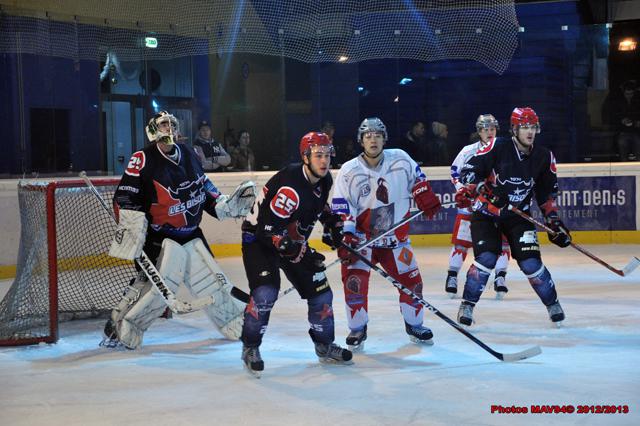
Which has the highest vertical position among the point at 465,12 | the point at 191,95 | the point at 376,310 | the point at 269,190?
the point at 465,12

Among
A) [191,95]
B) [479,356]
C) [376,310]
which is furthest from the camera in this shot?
[191,95]

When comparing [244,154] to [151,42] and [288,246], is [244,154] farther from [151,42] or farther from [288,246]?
[288,246]

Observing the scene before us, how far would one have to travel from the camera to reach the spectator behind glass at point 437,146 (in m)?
9.38

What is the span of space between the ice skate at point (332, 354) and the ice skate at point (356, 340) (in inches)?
13.1

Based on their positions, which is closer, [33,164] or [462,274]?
[462,274]

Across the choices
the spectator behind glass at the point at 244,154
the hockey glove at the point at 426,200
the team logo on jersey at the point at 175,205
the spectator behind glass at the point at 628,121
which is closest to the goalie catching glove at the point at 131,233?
the team logo on jersey at the point at 175,205

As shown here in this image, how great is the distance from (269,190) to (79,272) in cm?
239

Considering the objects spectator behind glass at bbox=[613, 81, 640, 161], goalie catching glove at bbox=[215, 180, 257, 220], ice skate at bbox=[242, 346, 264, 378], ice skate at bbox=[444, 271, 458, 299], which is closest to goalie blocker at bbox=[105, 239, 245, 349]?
goalie catching glove at bbox=[215, 180, 257, 220]

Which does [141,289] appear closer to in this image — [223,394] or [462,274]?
[223,394]

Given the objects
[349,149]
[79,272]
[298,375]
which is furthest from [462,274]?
[298,375]

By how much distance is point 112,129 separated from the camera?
8.64m

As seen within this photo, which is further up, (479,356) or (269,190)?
(269,190)

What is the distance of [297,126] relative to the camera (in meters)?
9.11

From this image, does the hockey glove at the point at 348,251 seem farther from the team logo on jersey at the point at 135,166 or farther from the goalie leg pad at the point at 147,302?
the team logo on jersey at the point at 135,166
